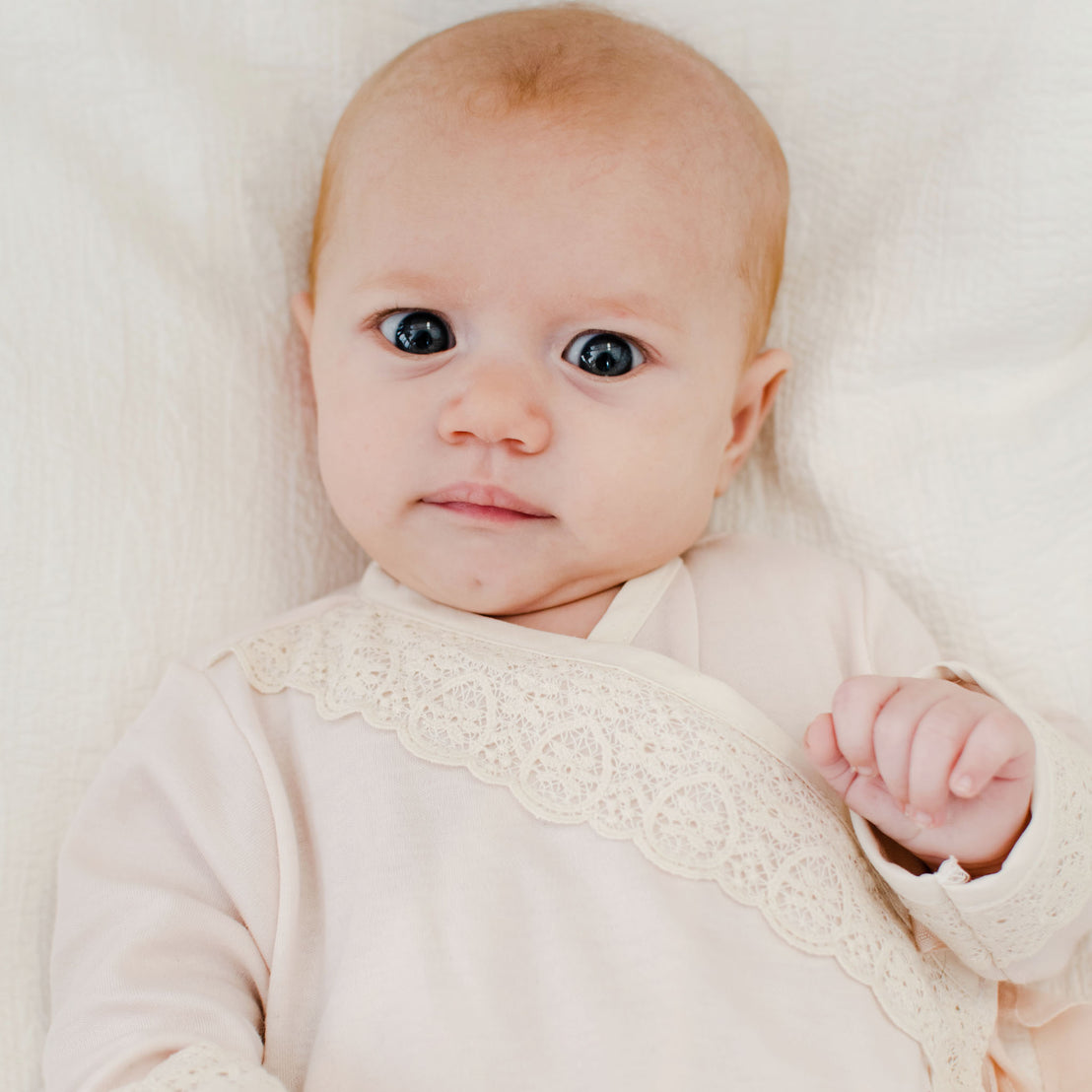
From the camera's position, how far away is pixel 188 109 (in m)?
1.58

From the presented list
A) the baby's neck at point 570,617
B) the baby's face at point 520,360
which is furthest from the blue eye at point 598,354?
the baby's neck at point 570,617

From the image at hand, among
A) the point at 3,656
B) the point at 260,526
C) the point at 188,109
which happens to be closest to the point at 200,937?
the point at 3,656

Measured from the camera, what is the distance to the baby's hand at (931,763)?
3.63ft

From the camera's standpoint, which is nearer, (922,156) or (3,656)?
(3,656)

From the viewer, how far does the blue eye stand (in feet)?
4.41

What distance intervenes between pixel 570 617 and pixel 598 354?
0.29 meters

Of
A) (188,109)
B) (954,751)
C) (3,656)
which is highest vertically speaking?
(188,109)

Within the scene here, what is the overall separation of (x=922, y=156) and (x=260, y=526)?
945 millimetres

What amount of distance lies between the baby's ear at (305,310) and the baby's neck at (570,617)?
16.9 inches

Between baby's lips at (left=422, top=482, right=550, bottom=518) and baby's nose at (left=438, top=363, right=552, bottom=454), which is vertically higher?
baby's nose at (left=438, top=363, right=552, bottom=454)

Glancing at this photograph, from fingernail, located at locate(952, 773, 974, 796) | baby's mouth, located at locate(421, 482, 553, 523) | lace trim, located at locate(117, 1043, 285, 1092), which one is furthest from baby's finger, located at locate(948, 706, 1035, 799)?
lace trim, located at locate(117, 1043, 285, 1092)

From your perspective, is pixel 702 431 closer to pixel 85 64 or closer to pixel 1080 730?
pixel 1080 730

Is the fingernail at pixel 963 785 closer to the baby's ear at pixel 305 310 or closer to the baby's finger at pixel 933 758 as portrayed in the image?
the baby's finger at pixel 933 758

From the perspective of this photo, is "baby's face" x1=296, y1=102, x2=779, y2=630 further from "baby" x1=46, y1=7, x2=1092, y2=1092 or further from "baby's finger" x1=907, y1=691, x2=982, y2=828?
"baby's finger" x1=907, y1=691, x2=982, y2=828
